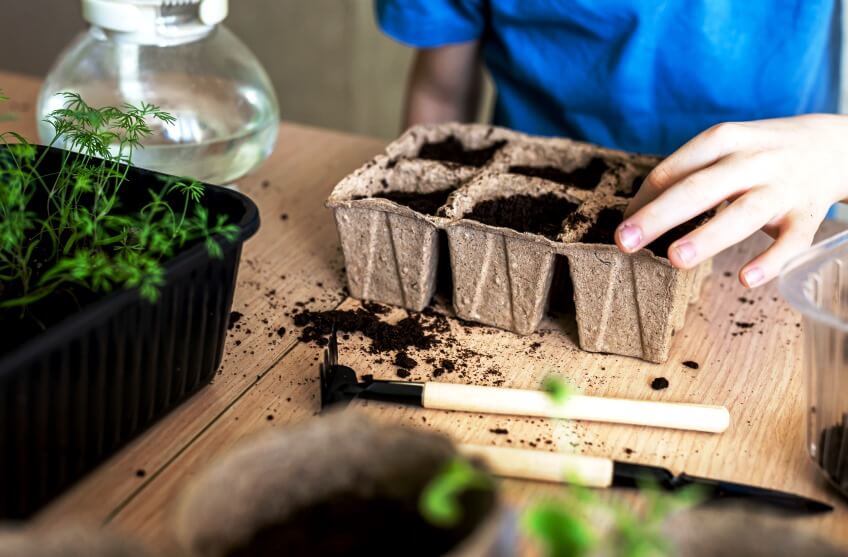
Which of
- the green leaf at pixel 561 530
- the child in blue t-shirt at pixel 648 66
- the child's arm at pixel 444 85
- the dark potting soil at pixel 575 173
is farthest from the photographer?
the child's arm at pixel 444 85

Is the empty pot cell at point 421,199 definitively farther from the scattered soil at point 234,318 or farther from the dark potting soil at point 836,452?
the dark potting soil at point 836,452

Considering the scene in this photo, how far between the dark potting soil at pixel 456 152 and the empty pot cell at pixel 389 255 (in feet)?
0.59

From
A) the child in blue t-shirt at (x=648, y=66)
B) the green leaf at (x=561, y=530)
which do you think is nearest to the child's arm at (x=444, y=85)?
the child in blue t-shirt at (x=648, y=66)

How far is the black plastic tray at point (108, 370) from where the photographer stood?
57cm

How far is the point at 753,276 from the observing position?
822 mm

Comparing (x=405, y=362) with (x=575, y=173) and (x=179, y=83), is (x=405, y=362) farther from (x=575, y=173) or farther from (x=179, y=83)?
(x=179, y=83)

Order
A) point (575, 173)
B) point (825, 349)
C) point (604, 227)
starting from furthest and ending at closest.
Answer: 1. point (575, 173)
2. point (604, 227)
3. point (825, 349)

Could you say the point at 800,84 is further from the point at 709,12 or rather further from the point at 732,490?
the point at 732,490

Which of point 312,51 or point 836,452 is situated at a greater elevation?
point 836,452

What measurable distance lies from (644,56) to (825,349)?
659 millimetres

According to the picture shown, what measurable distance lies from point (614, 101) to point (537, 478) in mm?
728

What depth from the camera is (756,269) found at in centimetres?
82

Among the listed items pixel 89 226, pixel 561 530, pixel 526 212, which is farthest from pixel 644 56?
pixel 561 530

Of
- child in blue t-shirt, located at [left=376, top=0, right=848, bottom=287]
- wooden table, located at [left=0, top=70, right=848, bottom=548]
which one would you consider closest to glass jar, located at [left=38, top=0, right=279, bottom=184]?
wooden table, located at [left=0, top=70, right=848, bottom=548]
